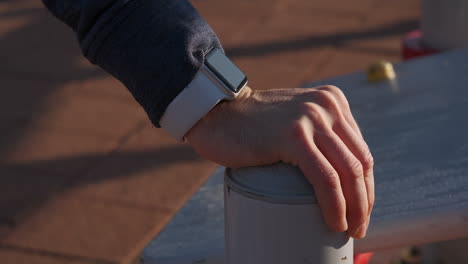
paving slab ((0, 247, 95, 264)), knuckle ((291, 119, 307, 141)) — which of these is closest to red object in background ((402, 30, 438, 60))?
paving slab ((0, 247, 95, 264))

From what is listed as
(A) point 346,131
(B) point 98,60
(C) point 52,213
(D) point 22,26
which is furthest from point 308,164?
(D) point 22,26

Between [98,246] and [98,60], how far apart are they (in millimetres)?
1364

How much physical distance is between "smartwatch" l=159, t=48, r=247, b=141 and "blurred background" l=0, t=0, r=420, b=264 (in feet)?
4.42

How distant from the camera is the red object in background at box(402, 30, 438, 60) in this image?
2527 millimetres

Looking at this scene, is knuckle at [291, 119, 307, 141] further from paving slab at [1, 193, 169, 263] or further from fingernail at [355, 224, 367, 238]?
paving slab at [1, 193, 169, 263]

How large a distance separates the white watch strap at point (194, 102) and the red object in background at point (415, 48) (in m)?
1.52

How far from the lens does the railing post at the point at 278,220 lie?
1.04m

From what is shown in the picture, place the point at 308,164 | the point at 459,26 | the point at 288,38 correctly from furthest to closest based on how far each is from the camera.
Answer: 1. the point at 288,38
2. the point at 459,26
3. the point at 308,164

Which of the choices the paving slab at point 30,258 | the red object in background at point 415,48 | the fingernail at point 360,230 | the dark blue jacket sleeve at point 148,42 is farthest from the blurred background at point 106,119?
the fingernail at point 360,230

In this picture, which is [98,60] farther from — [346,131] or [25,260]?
[25,260]

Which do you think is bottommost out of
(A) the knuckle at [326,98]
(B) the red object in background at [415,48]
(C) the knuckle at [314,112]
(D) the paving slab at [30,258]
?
(D) the paving slab at [30,258]

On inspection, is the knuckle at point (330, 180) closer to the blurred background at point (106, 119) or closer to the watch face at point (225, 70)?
the watch face at point (225, 70)

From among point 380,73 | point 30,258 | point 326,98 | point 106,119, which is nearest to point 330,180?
point 326,98

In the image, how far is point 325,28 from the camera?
4.13 meters
